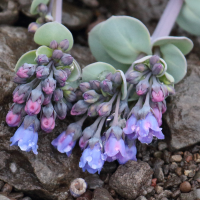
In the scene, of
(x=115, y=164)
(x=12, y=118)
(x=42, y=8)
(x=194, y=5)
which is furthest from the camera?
(x=194, y=5)

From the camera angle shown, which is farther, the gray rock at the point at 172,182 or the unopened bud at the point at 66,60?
the gray rock at the point at 172,182

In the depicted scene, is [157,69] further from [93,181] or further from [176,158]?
[93,181]

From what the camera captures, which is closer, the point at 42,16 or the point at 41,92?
the point at 41,92

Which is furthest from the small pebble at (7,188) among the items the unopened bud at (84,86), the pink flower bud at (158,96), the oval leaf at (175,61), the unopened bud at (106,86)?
the oval leaf at (175,61)

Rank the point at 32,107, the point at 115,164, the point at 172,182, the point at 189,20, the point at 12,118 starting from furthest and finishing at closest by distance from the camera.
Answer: the point at 189,20 < the point at 115,164 < the point at 172,182 < the point at 12,118 < the point at 32,107

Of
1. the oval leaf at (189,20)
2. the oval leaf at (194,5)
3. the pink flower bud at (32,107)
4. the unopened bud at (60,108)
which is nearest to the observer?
the pink flower bud at (32,107)

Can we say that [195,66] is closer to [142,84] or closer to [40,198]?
[142,84]

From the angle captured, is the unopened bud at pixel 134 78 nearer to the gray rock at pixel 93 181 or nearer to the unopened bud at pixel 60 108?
the unopened bud at pixel 60 108

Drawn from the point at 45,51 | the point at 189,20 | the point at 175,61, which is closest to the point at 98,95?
the point at 45,51

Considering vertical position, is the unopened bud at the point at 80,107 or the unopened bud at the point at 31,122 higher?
the unopened bud at the point at 80,107
